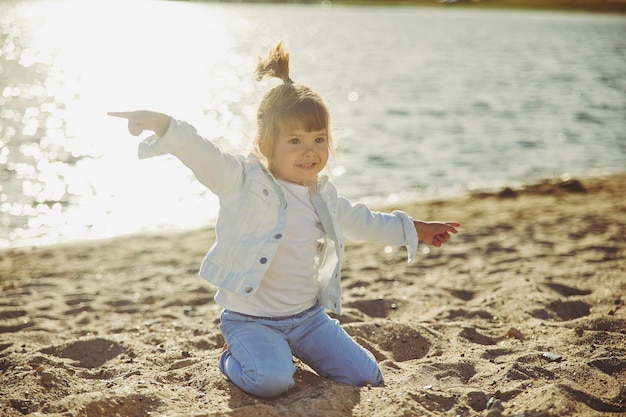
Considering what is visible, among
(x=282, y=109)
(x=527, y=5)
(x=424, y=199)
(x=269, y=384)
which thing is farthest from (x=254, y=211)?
(x=527, y=5)

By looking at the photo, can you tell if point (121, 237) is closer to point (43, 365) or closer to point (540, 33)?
point (43, 365)

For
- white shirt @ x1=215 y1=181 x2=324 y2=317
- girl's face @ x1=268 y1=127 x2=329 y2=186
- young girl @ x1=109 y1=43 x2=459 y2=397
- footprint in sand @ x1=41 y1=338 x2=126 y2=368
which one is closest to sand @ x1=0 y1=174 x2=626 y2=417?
footprint in sand @ x1=41 y1=338 x2=126 y2=368

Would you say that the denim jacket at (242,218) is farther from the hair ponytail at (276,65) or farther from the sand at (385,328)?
the sand at (385,328)

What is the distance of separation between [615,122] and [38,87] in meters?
18.0

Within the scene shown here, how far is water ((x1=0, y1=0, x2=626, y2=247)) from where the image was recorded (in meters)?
10.3

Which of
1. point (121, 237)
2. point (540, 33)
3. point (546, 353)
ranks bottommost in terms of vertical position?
point (121, 237)

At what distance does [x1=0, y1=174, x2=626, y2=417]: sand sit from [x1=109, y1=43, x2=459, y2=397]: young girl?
15 cm

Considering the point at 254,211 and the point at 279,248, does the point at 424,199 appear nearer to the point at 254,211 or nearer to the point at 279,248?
the point at 279,248

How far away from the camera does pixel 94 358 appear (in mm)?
3961

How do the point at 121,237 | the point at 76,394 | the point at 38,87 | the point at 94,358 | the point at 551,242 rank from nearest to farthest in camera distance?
1. the point at 76,394
2. the point at 94,358
3. the point at 551,242
4. the point at 121,237
5. the point at 38,87

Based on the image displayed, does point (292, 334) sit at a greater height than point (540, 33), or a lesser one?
lesser

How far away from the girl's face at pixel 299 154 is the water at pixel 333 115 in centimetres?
21

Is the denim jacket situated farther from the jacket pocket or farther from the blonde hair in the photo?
the blonde hair

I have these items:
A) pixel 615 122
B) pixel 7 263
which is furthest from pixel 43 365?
pixel 615 122
